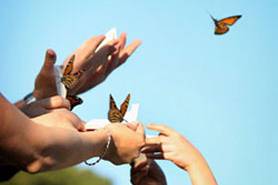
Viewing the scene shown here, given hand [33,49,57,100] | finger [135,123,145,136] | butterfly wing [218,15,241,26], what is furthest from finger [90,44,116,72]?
butterfly wing [218,15,241,26]

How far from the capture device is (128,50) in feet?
9.59

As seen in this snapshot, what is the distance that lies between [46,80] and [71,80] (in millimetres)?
115

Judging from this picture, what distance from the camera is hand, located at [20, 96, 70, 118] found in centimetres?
215

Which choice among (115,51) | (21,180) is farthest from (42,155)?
(21,180)

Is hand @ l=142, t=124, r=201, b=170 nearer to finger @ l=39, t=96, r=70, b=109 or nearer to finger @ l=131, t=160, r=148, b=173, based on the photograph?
finger @ l=131, t=160, r=148, b=173

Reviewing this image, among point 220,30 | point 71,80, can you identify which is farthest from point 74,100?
point 220,30

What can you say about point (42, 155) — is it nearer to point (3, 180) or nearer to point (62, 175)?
point (3, 180)

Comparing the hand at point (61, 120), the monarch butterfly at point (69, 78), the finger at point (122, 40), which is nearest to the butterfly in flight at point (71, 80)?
the monarch butterfly at point (69, 78)

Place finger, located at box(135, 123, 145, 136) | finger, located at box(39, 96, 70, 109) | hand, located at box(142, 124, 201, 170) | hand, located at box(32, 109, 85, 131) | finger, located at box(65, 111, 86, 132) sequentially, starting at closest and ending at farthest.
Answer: hand, located at box(32, 109, 85, 131)
finger, located at box(65, 111, 86, 132)
finger, located at box(39, 96, 70, 109)
finger, located at box(135, 123, 145, 136)
hand, located at box(142, 124, 201, 170)

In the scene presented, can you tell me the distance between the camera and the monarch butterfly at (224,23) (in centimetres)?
325

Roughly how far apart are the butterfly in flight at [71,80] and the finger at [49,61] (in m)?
0.10

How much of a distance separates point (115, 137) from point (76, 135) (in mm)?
302

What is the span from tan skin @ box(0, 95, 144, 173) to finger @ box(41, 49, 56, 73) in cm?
27

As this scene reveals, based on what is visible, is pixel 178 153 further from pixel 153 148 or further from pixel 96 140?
pixel 96 140
